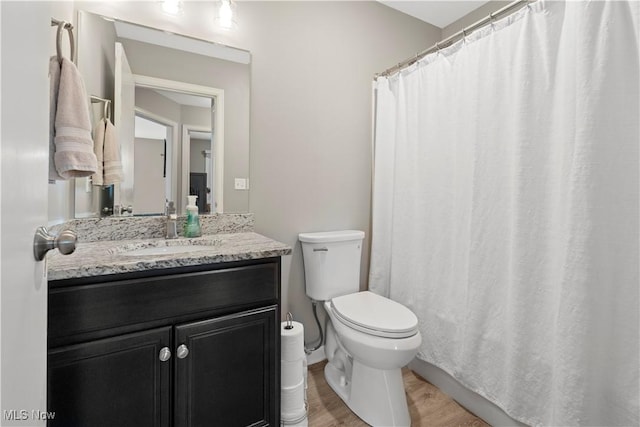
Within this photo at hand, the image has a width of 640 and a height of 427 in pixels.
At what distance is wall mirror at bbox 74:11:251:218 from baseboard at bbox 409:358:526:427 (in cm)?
144

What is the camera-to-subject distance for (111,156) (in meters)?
1.39

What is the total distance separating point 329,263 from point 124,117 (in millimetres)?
1285

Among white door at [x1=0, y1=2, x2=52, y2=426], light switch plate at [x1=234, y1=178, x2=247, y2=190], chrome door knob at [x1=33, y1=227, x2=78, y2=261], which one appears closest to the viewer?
white door at [x1=0, y1=2, x2=52, y2=426]

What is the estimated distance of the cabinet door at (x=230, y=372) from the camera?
1078mm

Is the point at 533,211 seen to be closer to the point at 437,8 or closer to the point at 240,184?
the point at 240,184

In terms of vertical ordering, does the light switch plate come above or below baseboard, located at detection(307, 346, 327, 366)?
above

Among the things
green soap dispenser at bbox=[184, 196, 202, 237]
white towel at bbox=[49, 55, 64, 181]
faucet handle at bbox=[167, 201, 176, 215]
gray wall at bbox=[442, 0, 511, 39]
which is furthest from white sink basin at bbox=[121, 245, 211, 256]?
gray wall at bbox=[442, 0, 511, 39]

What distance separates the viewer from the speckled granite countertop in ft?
2.97

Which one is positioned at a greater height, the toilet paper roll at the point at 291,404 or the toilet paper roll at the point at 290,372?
the toilet paper roll at the point at 290,372

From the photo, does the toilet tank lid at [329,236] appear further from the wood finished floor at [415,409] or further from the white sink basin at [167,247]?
the wood finished floor at [415,409]

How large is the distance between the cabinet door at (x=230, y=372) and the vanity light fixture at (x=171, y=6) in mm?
1442

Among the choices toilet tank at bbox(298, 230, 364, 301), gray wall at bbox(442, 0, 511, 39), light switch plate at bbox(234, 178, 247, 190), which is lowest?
toilet tank at bbox(298, 230, 364, 301)

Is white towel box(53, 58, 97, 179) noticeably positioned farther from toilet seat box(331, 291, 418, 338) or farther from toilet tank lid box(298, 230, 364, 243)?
toilet seat box(331, 291, 418, 338)

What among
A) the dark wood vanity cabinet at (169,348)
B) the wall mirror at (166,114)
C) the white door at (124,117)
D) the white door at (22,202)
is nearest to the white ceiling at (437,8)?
the wall mirror at (166,114)
